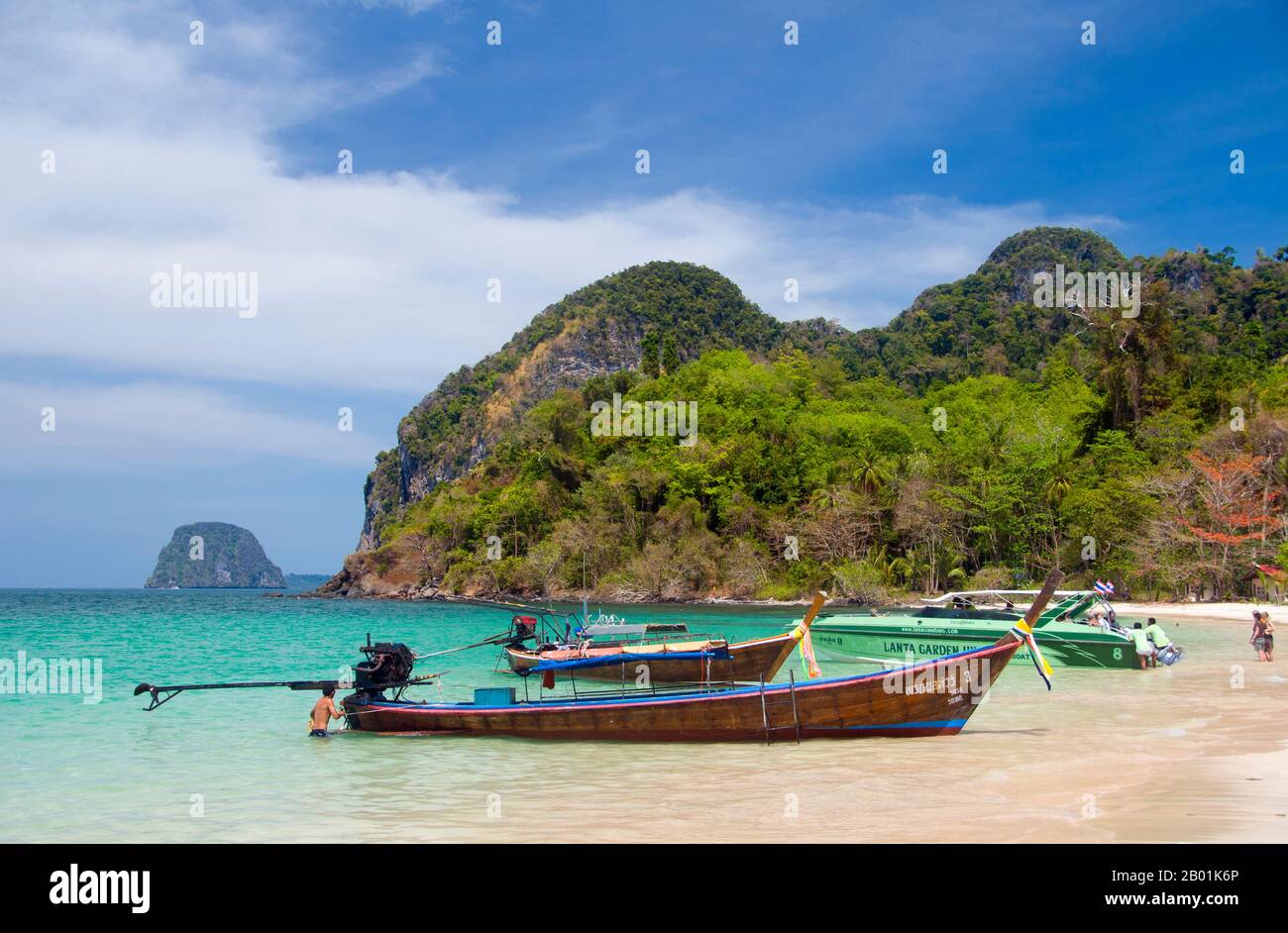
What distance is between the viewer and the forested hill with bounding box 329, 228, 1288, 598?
162ft

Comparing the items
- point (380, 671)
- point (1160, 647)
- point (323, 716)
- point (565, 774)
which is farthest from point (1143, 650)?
point (323, 716)

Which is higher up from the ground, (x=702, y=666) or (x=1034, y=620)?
(x=1034, y=620)

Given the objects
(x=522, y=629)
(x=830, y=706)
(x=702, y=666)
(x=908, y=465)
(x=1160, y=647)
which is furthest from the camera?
(x=908, y=465)

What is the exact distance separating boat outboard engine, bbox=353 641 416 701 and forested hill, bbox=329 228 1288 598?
40.5m

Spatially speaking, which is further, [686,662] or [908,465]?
[908,465]

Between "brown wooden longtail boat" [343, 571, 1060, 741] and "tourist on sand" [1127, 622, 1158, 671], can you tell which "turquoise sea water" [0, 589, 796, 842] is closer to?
"brown wooden longtail boat" [343, 571, 1060, 741]

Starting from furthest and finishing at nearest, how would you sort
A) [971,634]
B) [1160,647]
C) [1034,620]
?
1. [971,634]
2. [1160,647]
3. [1034,620]

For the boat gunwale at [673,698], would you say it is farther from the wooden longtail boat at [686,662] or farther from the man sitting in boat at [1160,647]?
the man sitting in boat at [1160,647]

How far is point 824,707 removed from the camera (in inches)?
547

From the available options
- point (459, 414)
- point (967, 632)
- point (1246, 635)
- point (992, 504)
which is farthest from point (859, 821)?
point (459, 414)

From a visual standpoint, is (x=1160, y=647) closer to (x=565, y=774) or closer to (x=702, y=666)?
(x=702, y=666)

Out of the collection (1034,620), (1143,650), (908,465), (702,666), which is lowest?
(1143,650)

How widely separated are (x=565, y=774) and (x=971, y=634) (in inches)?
604

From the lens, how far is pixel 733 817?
984 centimetres
